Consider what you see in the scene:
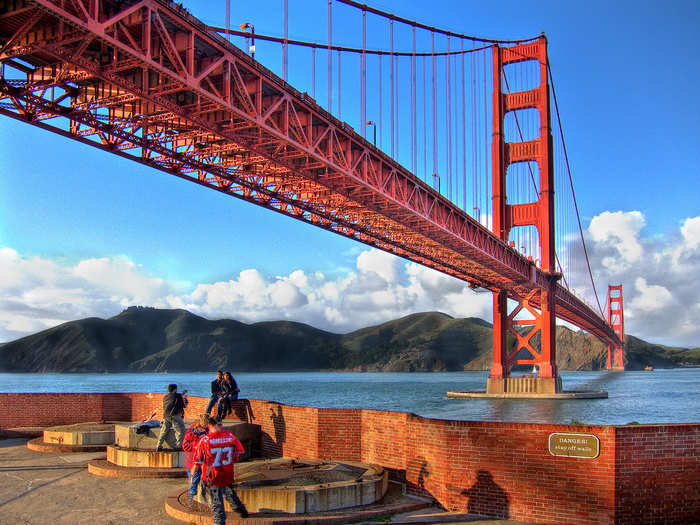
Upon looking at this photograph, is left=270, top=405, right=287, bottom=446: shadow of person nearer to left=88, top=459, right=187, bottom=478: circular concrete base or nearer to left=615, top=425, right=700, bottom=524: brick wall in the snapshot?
left=88, top=459, right=187, bottom=478: circular concrete base

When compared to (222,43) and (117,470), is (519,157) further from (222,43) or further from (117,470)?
(117,470)

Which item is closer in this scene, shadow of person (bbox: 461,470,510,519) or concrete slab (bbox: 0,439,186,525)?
concrete slab (bbox: 0,439,186,525)

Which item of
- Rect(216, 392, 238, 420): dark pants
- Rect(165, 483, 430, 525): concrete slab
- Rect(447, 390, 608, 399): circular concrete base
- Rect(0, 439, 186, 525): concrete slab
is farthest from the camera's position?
Rect(447, 390, 608, 399): circular concrete base

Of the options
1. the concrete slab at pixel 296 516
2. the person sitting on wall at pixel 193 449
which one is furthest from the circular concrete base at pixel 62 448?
the person sitting on wall at pixel 193 449

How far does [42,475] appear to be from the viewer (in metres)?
11.8

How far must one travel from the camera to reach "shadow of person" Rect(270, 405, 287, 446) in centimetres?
1273

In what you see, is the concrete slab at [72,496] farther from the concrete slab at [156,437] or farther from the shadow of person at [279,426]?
the shadow of person at [279,426]

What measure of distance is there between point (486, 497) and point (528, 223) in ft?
169

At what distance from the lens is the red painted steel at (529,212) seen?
5769 centimetres

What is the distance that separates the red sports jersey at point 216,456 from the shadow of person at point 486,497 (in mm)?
3372

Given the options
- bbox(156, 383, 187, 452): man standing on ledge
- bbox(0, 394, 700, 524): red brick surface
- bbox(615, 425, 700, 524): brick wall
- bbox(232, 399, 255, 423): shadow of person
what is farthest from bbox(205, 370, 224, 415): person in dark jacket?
bbox(615, 425, 700, 524): brick wall

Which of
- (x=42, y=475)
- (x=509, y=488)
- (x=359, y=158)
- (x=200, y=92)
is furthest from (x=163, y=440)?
(x=359, y=158)

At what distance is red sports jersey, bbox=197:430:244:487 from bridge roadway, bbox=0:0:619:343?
808 cm

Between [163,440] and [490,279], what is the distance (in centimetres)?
4273
